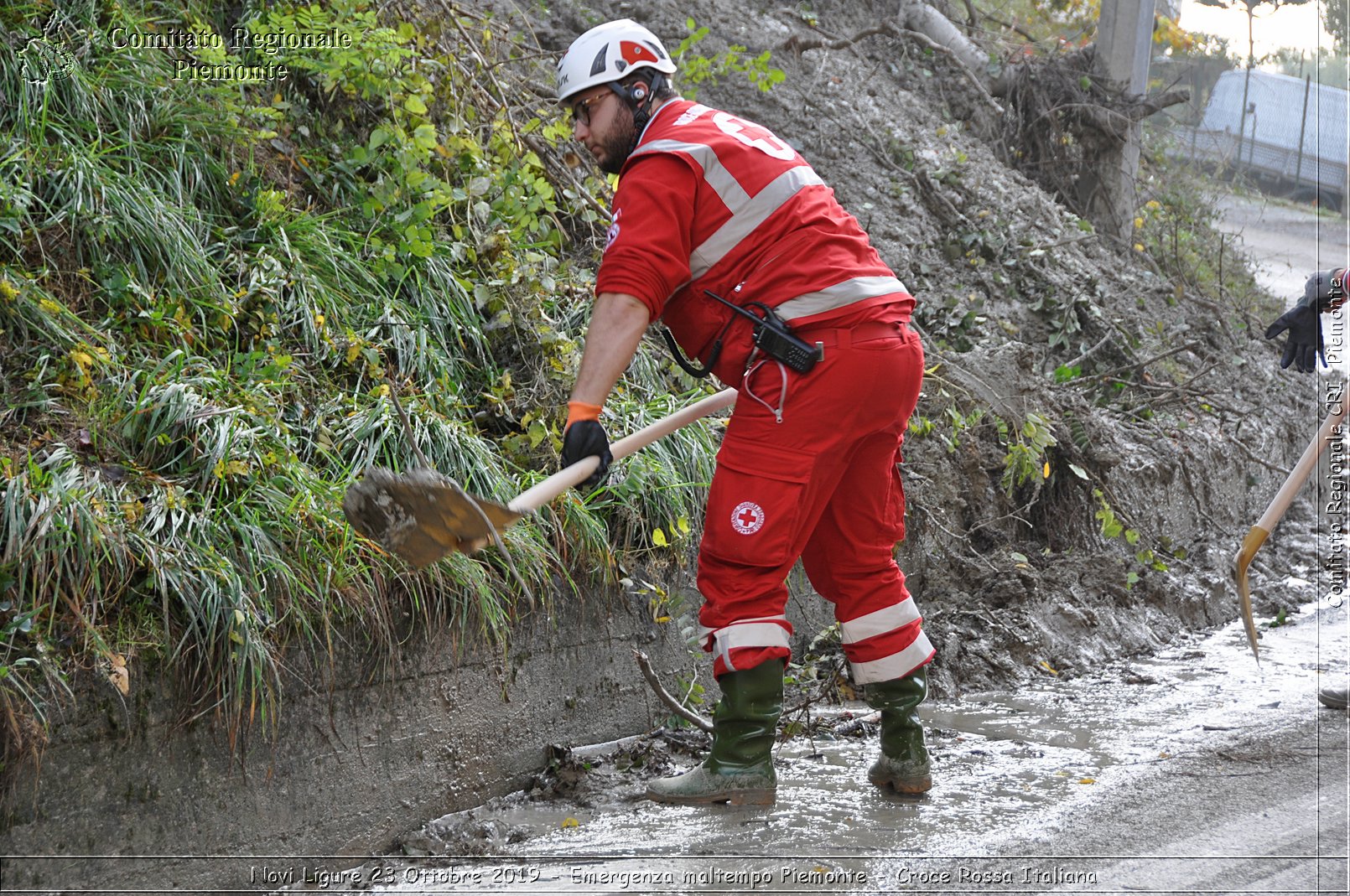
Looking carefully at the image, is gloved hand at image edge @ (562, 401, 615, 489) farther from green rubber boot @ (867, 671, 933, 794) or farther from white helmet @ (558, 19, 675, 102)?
green rubber boot @ (867, 671, 933, 794)

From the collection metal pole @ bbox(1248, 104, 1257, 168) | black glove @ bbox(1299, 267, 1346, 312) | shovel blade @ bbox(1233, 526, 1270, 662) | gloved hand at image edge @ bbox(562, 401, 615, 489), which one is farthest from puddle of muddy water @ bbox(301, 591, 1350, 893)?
metal pole @ bbox(1248, 104, 1257, 168)

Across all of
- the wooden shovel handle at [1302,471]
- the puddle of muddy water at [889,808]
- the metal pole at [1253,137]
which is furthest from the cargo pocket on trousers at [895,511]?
the metal pole at [1253,137]

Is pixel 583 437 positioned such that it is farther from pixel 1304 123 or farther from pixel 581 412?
pixel 1304 123

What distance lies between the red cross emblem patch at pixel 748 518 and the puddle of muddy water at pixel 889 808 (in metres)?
0.88

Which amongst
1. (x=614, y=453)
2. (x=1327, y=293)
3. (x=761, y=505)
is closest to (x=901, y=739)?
(x=761, y=505)

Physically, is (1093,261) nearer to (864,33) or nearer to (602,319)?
(864,33)

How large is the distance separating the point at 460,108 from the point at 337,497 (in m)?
2.62

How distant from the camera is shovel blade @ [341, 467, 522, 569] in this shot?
3160mm

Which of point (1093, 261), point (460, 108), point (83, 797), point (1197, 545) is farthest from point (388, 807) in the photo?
point (1093, 261)

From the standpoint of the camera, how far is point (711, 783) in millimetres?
3568

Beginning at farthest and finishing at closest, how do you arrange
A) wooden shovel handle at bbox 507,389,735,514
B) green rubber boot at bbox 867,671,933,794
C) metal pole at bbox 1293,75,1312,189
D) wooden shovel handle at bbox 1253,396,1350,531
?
metal pole at bbox 1293,75,1312,189
wooden shovel handle at bbox 1253,396,1350,531
green rubber boot at bbox 867,671,933,794
wooden shovel handle at bbox 507,389,735,514

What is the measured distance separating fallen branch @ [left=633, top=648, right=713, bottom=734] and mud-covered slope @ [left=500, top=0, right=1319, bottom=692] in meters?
1.25

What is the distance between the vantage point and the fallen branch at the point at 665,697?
13.4ft

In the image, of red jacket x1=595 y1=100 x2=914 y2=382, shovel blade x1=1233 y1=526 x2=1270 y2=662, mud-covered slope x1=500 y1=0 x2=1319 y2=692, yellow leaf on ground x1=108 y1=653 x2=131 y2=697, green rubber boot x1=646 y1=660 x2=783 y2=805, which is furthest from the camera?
mud-covered slope x1=500 y1=0 x2=1319 y2=692
